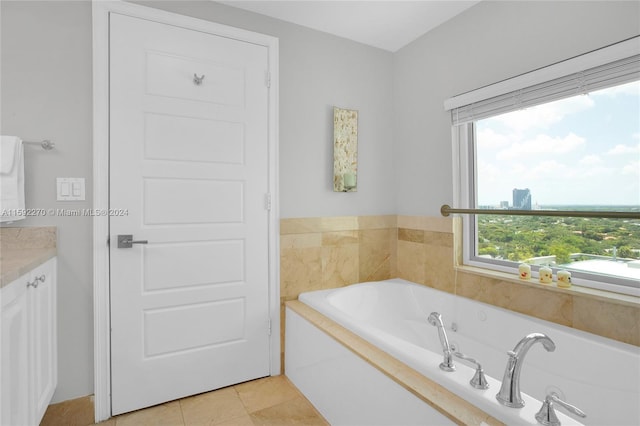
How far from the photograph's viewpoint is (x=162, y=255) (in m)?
2.00

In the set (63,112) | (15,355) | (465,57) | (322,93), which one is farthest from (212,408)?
(465,57)

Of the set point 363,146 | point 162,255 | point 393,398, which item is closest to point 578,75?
point 363,146

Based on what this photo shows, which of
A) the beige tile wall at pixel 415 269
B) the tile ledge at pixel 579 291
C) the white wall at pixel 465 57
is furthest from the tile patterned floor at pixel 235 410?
the white wall at pixel 465 57

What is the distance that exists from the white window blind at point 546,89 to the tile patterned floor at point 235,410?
2.05 meters

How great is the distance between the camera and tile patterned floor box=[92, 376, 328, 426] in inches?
72.0

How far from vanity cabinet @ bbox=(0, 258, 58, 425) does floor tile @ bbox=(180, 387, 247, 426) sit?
0.67 metres

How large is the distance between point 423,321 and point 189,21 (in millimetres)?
2437

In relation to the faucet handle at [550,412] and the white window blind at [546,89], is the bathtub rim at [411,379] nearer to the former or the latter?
the faucet handle at [550,412]

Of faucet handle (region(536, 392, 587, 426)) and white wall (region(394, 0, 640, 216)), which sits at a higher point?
white wall (region(394, 0, 640, 216))

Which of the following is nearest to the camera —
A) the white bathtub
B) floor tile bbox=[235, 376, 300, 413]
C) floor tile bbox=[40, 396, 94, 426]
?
the white bathtub

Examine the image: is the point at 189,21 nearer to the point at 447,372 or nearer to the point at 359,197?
the point at 359,197

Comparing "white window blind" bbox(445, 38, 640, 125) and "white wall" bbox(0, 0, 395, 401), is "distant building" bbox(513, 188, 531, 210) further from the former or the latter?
"white wall" bbox(0, 0, 395, 401)

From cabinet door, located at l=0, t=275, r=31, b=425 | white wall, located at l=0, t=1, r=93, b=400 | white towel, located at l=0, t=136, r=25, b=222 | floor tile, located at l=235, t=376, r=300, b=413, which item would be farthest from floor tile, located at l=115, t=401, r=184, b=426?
white towel, located at l=0, t=136, r=25, b=222

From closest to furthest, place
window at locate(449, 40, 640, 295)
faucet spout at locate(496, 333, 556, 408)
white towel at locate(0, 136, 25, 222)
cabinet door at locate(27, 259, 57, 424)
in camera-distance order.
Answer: faucet spout at locate(496, 333, 556, 408) → cabinet door at locate(27, 259, 57, 424) → white towel at locate(0, 136, 25, 222) → window at locate(449, 40, 640, 295)
